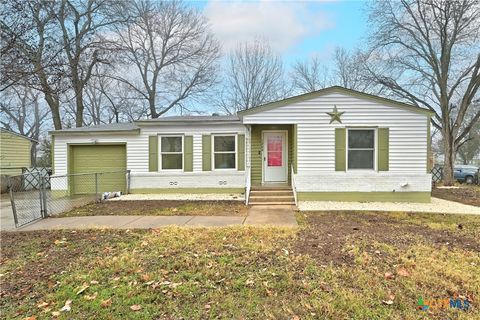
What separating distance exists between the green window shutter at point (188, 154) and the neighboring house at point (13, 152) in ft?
36.0

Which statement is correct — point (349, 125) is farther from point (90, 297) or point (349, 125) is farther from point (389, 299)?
point (90, 297)

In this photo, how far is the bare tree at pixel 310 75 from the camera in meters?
29.0

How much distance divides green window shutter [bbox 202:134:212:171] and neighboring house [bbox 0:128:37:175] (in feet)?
38.5

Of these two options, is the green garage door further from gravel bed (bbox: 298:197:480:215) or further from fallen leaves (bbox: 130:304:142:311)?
fallen leaves (bbox: 130:304:142:311)

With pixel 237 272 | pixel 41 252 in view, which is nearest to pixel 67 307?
pixel 237 272

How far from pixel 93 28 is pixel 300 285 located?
71.8 feet

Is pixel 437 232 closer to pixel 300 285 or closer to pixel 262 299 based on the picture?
pixel 300 285

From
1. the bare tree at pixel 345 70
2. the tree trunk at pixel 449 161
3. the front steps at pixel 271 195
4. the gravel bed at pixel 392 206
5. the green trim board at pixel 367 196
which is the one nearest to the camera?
the gravel bed at pixel 392 206

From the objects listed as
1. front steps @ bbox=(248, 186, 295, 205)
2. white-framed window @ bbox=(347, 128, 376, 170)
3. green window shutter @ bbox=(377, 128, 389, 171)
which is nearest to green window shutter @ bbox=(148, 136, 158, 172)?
front steps @ bbox=(248, 186, 295, 205)

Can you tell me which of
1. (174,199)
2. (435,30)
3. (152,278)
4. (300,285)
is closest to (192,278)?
(152,278)

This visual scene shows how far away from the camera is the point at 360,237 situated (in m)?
5.48

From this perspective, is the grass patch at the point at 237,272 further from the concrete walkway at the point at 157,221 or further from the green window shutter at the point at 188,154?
the green window shutter at the point at 188,154

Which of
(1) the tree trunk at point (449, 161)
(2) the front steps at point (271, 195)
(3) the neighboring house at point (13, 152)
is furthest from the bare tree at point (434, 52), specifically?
(3) the neighboring house at point (13, 152)

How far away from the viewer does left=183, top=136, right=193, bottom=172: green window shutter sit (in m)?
11.9
